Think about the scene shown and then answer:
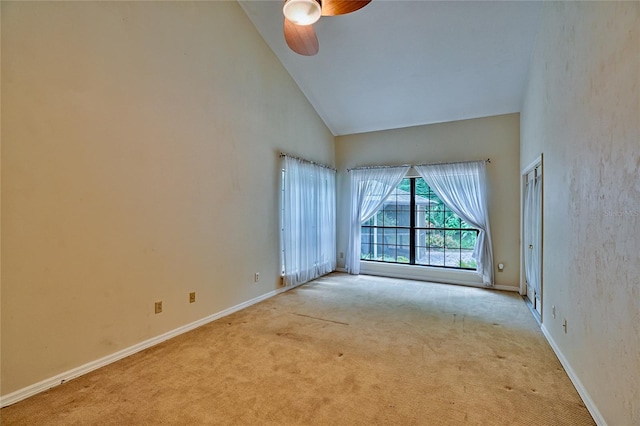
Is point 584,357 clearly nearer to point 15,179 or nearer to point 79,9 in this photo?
point 15,179

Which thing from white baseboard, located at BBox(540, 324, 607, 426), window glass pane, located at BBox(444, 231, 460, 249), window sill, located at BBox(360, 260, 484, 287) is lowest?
white baseboard, located at BBox(540, 324, 607, 426)

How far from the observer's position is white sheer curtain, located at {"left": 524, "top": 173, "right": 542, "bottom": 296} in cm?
351

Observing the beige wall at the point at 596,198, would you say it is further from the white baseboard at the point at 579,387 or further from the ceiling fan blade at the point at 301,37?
the ceiling fan blade at the point at 301,37

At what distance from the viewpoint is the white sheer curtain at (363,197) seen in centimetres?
574

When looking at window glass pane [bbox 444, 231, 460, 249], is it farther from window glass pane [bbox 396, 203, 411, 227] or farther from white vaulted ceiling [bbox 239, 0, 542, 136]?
white vaulted ceiling [bbox 239, 0, 542, 136]

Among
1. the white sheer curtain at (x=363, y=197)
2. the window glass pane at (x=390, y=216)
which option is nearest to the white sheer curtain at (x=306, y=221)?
the white sheer curtain at (x=363, y=197)

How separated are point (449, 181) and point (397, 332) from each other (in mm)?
3077

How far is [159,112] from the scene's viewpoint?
2.94m

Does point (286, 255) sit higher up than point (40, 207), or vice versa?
point (40, 207)

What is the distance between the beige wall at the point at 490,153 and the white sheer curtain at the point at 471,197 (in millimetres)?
142

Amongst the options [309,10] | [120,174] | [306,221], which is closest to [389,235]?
[306,221]

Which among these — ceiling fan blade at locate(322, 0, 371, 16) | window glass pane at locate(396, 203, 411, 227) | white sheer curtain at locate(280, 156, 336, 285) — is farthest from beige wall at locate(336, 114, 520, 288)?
ceiling fan blade at locate(322, 0, 371, 16)

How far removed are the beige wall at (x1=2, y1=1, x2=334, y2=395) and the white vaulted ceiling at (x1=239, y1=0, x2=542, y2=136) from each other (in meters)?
1.05

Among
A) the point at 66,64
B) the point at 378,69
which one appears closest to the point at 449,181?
the point at 378,69
